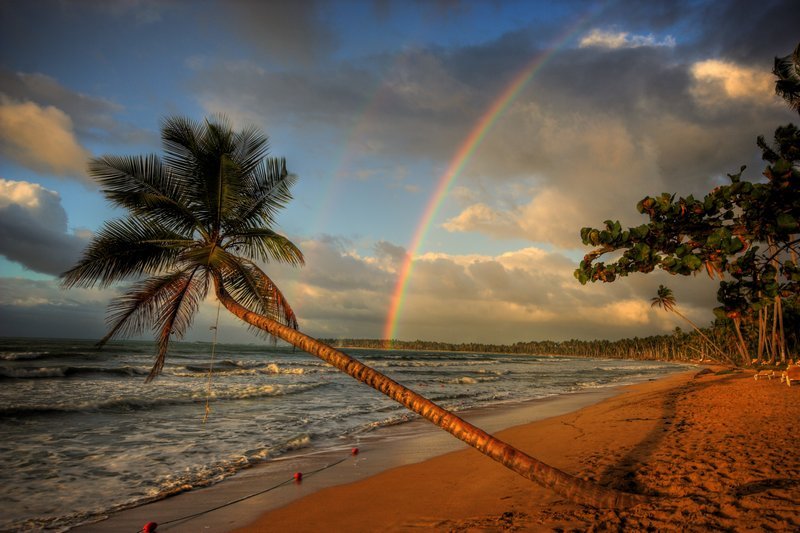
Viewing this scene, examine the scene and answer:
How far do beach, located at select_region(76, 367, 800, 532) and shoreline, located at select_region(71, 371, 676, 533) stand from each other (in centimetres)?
5

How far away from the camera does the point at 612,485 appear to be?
555cm

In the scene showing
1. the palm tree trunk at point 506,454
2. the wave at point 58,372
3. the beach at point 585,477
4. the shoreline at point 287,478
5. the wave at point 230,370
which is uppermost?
the palm tree trunk at point 506,454

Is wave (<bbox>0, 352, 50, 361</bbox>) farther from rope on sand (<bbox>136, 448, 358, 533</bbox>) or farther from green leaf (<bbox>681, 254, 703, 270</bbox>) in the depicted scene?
green leaf (<bbox>681, 254, 703, 270</bbox>)

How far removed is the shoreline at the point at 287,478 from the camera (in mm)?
5586

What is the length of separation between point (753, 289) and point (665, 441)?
542 centimetres

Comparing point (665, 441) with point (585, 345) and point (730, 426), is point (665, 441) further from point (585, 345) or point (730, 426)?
point (585, 345)

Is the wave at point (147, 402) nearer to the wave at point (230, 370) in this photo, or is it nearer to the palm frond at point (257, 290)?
the palm frond at point (257, 290)

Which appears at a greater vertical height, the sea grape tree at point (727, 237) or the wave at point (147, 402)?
the sea grape tree at point (727, 237)

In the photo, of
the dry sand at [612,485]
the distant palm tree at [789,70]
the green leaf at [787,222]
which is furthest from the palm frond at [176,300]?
the distant palm tree at [789,70]

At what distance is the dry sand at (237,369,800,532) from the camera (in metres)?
4.25

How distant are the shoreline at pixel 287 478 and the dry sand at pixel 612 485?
0.38 metres

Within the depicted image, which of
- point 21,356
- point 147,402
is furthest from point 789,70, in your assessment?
point 21,356

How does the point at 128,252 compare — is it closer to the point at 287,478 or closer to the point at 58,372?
the point at 287,478

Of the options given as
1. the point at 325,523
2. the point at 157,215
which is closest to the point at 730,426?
the point at 325,523
